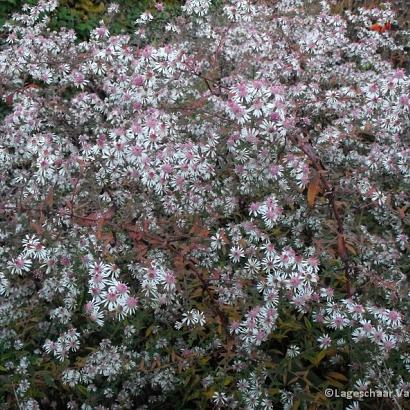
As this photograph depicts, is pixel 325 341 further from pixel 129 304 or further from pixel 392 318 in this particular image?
pixel 129 304

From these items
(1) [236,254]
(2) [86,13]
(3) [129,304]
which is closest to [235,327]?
(1) [236,254]

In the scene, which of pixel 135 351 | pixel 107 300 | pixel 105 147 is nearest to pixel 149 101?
pixel 105 147

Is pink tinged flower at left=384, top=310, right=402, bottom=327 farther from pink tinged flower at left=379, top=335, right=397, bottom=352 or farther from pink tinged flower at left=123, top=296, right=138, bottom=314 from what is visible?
pink tinged flower at left=123, top=296, right=138, bottom=314

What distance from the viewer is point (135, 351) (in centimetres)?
264

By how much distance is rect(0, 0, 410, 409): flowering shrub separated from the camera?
2.23 m

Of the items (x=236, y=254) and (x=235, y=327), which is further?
(x=236, y=254)

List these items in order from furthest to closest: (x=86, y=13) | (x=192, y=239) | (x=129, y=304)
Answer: (x=86, y=13) → (x=192, y=239) → (x=129, y=304)

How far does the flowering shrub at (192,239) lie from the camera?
2.23 m

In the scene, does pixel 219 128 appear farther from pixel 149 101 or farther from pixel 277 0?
pixel 277 0

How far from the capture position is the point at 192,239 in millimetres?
2252

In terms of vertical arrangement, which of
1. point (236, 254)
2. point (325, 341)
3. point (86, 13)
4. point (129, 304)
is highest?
point (86, 13)

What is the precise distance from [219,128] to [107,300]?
1030 millimetres

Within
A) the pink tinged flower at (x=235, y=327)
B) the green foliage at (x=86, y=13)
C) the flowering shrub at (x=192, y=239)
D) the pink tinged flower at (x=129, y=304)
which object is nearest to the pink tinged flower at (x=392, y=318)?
the flowering shrub at (x=192, y=239)

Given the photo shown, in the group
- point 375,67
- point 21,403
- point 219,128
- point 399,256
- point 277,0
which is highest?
point 277,0
